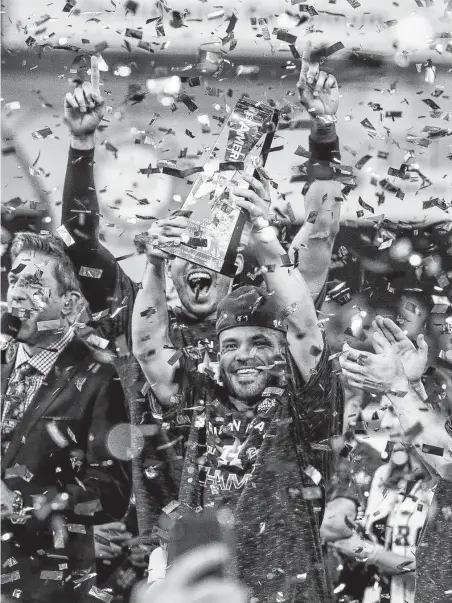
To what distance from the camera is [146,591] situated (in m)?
1.72

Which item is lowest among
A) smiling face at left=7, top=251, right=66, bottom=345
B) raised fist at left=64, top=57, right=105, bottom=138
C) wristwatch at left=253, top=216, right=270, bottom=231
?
smiling face at left=7, top=251, right=66, bottom=345

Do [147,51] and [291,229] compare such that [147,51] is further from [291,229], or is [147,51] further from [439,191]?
[439,191]

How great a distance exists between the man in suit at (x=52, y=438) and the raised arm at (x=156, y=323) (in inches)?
3.9

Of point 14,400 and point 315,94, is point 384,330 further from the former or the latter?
point 14,400

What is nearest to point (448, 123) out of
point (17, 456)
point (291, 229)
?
point (291, 229)

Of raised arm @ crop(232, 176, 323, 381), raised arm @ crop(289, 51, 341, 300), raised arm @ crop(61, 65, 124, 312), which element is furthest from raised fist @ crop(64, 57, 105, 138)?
raised arm @ crop(289, 51, 341, 300)

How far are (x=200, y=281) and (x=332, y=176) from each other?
0.42 metres

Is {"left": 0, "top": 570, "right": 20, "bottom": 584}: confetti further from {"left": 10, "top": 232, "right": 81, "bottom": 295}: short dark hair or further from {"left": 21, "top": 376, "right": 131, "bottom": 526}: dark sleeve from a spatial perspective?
{"left": 10, "top": 232, "right": 81, "bottom": 295}: short dark hair

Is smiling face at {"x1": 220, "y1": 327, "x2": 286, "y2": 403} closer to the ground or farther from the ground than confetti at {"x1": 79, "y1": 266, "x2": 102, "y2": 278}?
closer to the ground

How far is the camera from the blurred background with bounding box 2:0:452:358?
5.74 feet

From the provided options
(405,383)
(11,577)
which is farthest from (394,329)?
(11,577)

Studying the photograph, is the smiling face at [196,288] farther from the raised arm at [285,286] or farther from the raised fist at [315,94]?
the raised fist at [315,94]

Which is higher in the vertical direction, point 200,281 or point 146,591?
point 200,281

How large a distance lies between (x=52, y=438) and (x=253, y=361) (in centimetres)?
54
